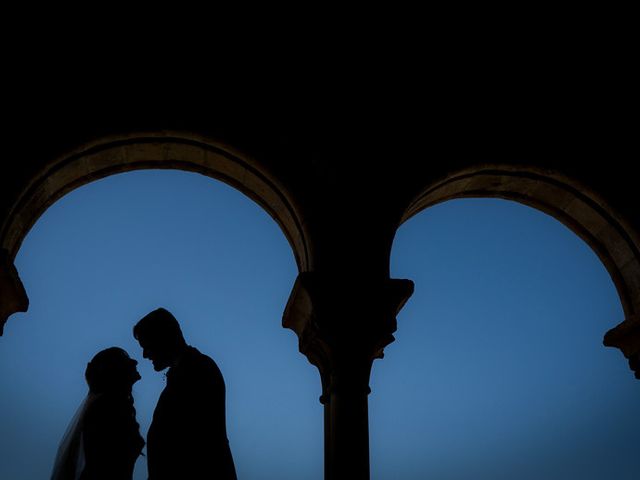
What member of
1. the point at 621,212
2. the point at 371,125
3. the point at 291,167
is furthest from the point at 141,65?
the point at 621,212

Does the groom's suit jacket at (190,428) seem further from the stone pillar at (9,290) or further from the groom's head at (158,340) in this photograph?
the stone pillar at (9,290)

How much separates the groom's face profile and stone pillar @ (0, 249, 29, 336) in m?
1.45

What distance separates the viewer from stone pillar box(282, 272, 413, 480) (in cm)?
396

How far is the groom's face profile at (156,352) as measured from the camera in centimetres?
311

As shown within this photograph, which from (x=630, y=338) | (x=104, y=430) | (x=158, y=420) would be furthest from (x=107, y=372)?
(x=630, y=338)

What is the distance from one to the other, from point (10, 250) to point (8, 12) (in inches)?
69.6

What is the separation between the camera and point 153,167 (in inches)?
203

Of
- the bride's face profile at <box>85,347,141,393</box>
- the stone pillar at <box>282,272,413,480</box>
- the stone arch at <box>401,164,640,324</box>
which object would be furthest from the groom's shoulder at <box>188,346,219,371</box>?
the stone arch at <box>401,164,640,324</box>

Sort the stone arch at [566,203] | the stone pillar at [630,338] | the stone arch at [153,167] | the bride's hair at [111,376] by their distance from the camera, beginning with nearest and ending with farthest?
1. the bride's hair at [111,376]
2. the stone arch at [153,167]
3. the stone pillar at [630,338]
4. the stone arch at [566,203]

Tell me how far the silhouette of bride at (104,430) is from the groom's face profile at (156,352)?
32 cm

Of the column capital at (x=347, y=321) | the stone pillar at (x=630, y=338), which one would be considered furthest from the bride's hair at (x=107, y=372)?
the stone pillar at (x=630, y=338)

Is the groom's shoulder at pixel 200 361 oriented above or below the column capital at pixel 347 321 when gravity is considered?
below

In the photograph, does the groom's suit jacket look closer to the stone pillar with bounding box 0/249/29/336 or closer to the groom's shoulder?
the groom's shoulder

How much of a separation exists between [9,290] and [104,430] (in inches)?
58.6
